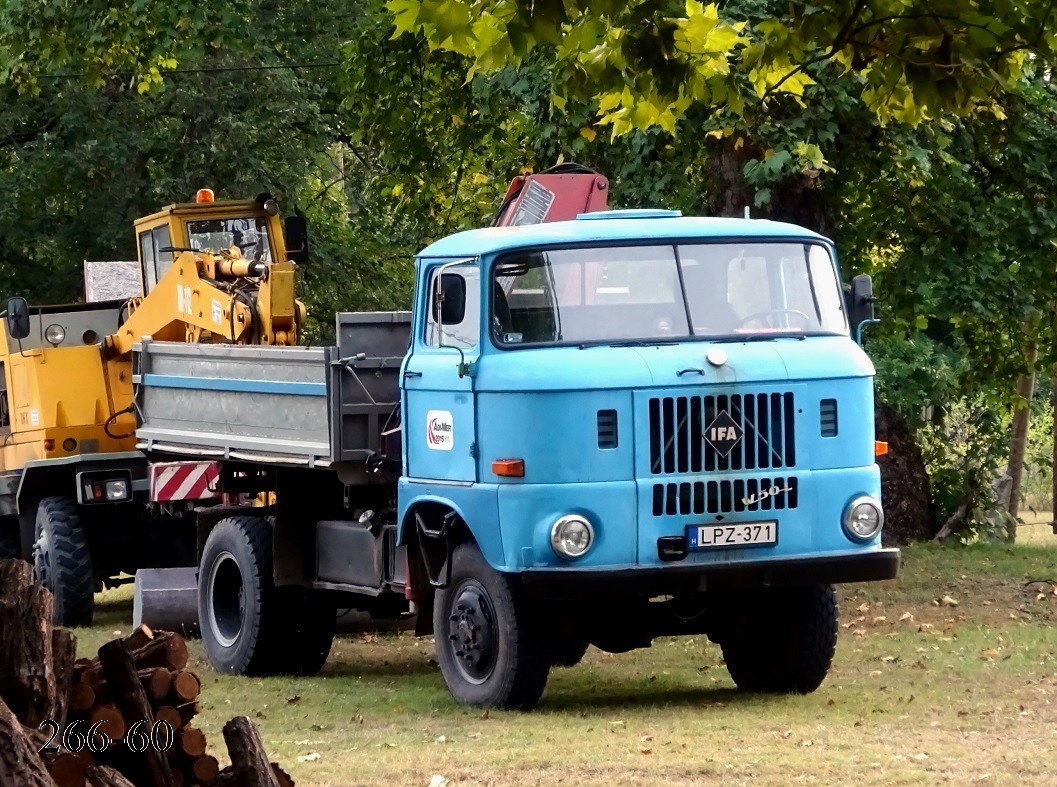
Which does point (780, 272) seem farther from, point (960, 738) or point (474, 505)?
point (960, 738)

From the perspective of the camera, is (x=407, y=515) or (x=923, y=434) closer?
(x=407, y=515)

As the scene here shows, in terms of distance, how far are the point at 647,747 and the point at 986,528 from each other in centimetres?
1372

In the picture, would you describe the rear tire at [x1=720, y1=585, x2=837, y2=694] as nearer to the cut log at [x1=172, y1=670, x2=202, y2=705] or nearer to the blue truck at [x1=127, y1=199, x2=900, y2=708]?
the blue truck at [x1=127, y1=199, x2=900, y2=708]

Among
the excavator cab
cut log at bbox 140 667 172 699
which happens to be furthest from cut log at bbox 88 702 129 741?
the excavator cab

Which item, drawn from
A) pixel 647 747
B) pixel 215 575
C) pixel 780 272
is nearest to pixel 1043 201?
pixel 780 272

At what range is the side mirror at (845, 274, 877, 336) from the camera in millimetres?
10461

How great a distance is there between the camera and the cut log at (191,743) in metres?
6.58

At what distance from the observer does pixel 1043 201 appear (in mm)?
16594

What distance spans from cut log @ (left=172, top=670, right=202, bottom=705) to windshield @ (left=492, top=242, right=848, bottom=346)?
3.39m

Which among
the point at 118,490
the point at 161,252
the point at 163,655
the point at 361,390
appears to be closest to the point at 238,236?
the point at 161,252

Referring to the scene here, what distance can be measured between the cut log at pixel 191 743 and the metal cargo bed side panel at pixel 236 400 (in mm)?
4437

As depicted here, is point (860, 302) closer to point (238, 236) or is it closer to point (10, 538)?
point (238, 236)

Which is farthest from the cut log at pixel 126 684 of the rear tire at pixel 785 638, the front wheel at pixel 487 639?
the rear tire at pixel 785 638

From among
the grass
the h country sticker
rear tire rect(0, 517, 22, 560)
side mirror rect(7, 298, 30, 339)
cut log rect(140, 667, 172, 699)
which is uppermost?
side mirror rect(7, 298, 30, 339)
